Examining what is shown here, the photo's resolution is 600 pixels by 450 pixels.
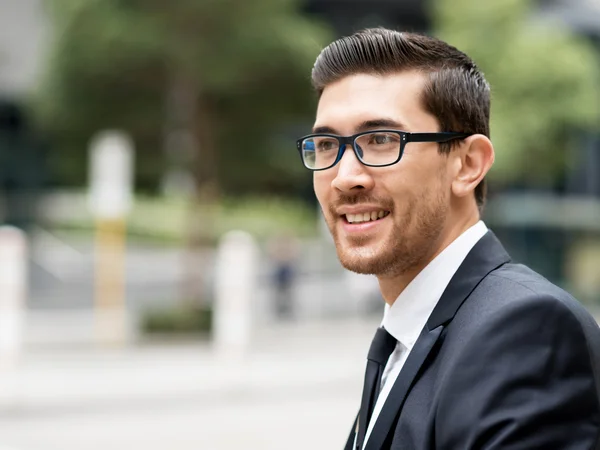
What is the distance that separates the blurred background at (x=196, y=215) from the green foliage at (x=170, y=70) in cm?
3

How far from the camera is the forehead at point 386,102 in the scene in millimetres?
1617

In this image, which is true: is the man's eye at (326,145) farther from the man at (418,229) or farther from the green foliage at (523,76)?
the green foliage at (523,76)

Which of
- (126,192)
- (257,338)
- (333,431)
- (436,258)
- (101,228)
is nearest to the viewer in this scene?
(436,258)

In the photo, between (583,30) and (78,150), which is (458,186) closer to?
(78,150)

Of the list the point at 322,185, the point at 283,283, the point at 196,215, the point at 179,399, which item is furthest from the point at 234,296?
the point at 322,185

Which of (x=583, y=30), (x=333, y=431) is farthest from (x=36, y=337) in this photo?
(x=583, y=30)

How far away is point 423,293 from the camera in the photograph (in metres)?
1.65

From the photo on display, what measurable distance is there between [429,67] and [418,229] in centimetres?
28

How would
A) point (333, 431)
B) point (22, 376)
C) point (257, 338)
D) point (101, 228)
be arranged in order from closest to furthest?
1. point (333, 431)
2. point (22, 376)
3. point (101, 228)
4. point (257, 338)

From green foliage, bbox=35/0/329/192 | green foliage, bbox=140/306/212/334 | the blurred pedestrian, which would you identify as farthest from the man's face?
the blurred pedestrian

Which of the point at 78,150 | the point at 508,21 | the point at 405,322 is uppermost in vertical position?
the point at 508,21

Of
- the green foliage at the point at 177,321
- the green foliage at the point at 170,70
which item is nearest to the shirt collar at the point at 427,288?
the green foliage at the point at 170,70

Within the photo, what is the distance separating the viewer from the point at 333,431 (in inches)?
344

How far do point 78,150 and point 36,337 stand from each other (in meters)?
2.98
